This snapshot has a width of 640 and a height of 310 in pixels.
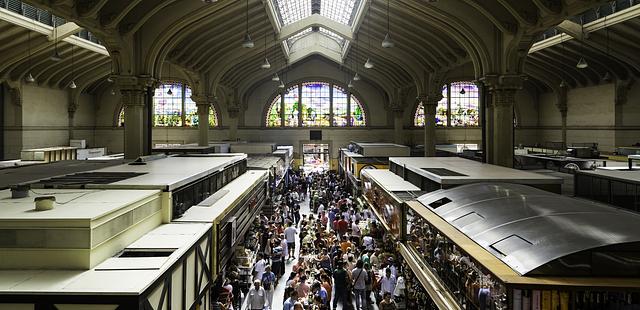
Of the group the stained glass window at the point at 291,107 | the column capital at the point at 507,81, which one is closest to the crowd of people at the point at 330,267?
the column capital at the point at 507,81

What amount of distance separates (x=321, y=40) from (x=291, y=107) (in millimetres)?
4699

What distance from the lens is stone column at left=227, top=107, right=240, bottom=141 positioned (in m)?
27.4

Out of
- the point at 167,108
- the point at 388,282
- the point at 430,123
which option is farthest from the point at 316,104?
the point at 388,282

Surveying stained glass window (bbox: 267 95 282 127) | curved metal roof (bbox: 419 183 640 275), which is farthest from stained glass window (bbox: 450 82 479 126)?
curved metal roof (bbox: 419 183 640 275)

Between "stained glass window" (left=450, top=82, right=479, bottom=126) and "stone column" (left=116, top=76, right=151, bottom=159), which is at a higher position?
"stained glass window" (left=450, top=82, right=479, bottom=126)

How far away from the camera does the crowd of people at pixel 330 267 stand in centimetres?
706

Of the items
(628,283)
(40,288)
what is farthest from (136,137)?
(628,283)

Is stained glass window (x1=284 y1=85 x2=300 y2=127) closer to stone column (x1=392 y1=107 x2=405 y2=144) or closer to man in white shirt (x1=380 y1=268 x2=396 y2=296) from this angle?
stone column (x1=392 y1=107 x2=405 y2=144)

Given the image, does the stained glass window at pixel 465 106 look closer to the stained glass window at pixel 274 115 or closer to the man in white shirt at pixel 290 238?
the stained glass window at pixel 274 115

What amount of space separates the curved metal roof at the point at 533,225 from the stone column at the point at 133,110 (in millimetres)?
8837

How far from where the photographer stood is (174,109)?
93.0 ft

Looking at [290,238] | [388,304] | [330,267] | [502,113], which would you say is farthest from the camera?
[502,113]

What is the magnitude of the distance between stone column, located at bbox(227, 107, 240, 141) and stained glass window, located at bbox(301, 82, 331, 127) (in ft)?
13.8

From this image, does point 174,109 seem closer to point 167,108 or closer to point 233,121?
point 167,108
